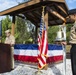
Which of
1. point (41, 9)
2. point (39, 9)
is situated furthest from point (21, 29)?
point (41, 9)

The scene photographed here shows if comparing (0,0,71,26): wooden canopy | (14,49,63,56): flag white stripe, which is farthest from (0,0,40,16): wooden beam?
(14,49,63,56): flag white stripe

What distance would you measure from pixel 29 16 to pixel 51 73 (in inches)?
262

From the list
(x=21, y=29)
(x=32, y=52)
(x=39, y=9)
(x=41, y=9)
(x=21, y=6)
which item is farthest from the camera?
(x=21, y=29)

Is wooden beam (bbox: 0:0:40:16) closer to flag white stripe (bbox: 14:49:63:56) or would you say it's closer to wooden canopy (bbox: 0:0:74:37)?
wooden canopy (bbox: 0:0:74:37)

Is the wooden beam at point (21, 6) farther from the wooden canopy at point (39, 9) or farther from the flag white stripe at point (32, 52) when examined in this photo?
the flag white stripe at point (32, 52)

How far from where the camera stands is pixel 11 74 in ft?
26.4

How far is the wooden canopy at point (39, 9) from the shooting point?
1016 centimetres

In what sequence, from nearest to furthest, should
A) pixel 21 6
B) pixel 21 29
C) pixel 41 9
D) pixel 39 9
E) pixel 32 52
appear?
pixel 32 52, pixel 21 6, pixel 41 9, pixel 39 9, pixel 21 29

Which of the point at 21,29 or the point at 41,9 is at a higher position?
the point at 41,9

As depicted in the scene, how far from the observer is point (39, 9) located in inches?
469

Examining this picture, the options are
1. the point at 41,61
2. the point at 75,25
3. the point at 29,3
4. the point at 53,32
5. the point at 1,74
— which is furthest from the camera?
the point at 53,32

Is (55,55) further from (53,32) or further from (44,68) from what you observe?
(53,32)

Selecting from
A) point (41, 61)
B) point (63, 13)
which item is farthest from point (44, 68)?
point (63, 13)

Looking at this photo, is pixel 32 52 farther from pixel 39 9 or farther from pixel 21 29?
pixel 21 29
